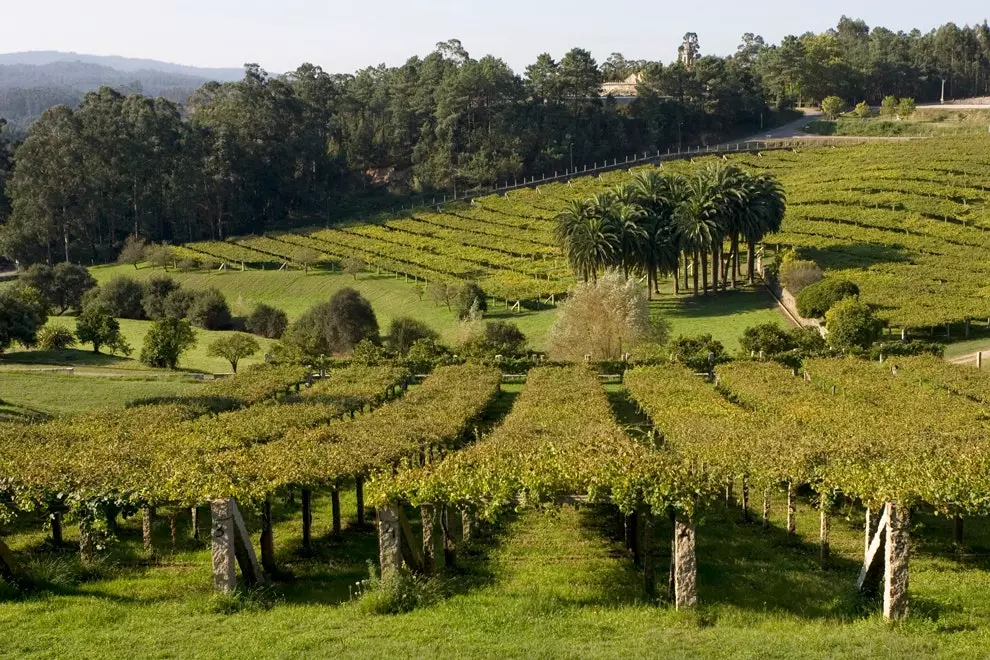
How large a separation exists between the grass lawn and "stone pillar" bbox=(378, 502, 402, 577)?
2520cm

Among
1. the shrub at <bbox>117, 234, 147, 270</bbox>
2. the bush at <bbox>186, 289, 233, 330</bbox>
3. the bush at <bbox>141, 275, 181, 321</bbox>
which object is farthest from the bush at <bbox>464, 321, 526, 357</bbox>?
the shrub at <bbox>117, 234, 147, 270</bbox>

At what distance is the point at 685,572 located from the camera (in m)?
15.8

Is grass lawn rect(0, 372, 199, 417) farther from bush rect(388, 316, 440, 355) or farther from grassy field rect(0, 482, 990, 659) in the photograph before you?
grassy field rect(0, 482, 990, 659)

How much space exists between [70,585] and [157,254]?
3322 inches

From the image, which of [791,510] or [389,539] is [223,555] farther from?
[791,510]

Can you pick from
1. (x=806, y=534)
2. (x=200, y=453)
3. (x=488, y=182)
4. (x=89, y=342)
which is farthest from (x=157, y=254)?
(x=806, y=534)

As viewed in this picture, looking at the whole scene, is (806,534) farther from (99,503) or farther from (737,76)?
(737,76)

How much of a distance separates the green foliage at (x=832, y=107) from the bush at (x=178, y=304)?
100010 millimetres

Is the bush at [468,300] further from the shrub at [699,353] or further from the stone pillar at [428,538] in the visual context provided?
the stone pillar at [428,538]

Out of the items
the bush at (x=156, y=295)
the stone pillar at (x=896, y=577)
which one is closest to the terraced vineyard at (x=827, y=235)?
the bush at (x=156, y=295)

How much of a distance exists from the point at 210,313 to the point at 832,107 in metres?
102

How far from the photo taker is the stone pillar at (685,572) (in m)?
15.7

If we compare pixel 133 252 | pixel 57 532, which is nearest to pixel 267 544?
pixel 57 532

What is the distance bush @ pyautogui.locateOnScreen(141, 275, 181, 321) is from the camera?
76250mm
